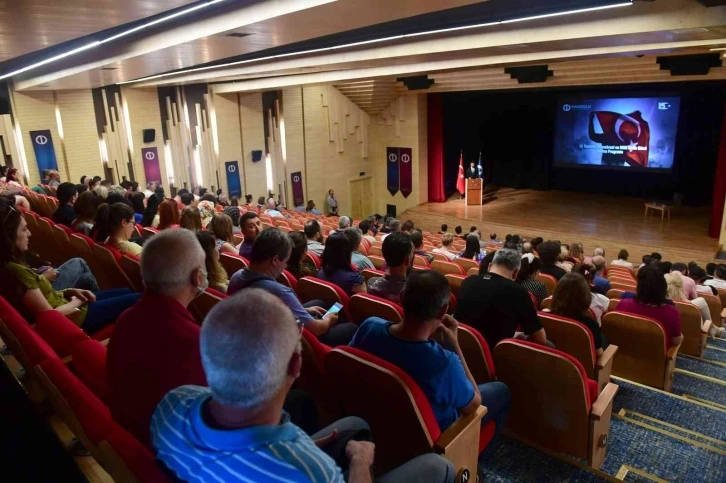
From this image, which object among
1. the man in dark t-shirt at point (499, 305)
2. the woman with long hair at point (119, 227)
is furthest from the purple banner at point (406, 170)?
the man in dark t-shirt at point (499, 305)

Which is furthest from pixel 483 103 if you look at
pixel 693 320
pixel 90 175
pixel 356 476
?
pixel 356 476

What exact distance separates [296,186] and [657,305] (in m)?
11.7

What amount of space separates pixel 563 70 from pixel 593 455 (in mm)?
10535

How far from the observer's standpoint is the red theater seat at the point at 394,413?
1.89m

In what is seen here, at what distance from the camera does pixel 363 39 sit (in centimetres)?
684

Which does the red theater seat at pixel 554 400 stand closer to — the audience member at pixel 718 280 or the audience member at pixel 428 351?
the audience member at pixel 428 351

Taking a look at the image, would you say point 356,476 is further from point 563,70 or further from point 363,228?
point 563,70

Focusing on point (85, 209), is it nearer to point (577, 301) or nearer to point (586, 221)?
point (577, 301)

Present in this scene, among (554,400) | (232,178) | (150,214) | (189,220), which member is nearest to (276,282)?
(554,400)

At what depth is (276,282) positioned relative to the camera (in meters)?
2.82

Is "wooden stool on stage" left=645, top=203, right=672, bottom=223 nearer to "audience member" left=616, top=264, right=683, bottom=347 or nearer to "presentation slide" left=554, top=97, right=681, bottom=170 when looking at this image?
"presentation slide" left=554, top=97, right=681, bottom=170

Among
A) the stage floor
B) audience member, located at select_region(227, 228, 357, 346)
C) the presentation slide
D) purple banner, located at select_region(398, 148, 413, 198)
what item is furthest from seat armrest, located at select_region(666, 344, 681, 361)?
purple banner, located at select_region(398, 148, 413, 198)

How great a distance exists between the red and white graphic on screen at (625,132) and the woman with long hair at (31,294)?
13619 millimetres

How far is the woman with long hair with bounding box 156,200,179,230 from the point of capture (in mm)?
4859
